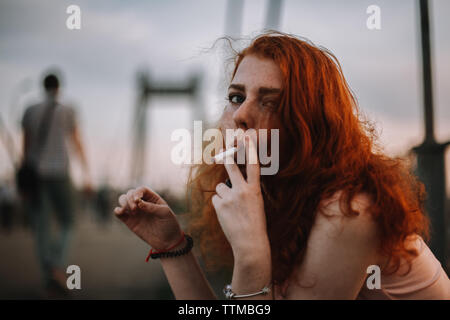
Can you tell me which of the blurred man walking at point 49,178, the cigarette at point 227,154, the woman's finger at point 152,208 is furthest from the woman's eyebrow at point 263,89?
the blurred man walking at point 49,178

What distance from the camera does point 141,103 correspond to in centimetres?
1415

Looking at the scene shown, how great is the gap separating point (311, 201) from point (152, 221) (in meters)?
0.49

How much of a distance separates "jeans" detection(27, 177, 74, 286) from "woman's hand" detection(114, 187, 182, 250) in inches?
100

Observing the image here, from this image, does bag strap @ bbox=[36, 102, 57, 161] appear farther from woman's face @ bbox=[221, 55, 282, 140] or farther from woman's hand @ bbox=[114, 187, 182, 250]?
woman's face @ bbox=[221, 55, 282, 140]

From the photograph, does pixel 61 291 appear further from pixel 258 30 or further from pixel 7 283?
pixel 258 30

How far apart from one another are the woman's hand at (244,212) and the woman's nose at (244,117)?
15cm

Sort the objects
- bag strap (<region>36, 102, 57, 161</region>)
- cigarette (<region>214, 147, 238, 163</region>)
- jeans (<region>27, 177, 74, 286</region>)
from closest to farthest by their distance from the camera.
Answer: cigarette (<region>214, 147, 238, 163</region>) < jeans (<region>27, 177, 74, 286</region>) < bag strap (<region>36, 102, 57, 161</region>)

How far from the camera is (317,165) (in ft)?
3.81

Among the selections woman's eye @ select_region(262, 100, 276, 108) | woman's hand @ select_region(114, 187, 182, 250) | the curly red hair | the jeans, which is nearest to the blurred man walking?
the jeans

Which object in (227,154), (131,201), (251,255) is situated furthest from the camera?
(131,201)

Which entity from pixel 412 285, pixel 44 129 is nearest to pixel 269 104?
pixel 412 285

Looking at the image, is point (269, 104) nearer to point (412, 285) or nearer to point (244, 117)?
point (244, 117)

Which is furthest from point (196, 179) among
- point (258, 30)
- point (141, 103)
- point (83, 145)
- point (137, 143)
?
point (137, 143)

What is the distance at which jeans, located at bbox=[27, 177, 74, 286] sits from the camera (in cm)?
333
